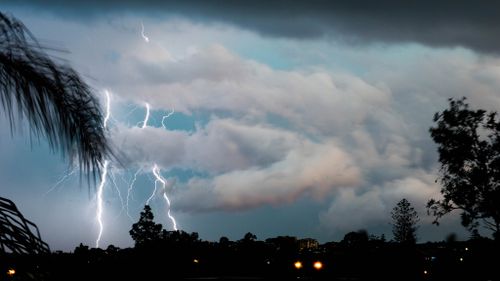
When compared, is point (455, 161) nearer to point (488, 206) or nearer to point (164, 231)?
point (488, 206)

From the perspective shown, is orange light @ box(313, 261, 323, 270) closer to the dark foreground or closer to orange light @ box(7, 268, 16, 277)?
the dark foreground

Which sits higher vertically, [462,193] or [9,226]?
[462,193]

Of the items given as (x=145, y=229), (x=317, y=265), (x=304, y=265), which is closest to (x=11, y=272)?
(x=317, y=265)

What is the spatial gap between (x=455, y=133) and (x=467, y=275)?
11.0 m

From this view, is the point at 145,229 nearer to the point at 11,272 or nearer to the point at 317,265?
the point at 317,265

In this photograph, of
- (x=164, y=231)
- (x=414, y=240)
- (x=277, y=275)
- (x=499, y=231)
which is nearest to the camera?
(x=277, y=275)

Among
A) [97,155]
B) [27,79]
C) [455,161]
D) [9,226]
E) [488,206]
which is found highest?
[455,161]

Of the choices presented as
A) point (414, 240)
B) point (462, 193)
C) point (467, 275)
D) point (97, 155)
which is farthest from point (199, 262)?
point (414, 240)

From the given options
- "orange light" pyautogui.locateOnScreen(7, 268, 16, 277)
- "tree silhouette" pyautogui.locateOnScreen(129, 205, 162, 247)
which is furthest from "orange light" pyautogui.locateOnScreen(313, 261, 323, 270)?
"tree silhouette" pyautogui.locateOnScreen(129, 205, 162, 247)

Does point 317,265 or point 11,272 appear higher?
point 317,265

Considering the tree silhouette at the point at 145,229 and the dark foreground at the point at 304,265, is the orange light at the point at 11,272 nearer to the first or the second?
the dark foreground at the point at 304,265

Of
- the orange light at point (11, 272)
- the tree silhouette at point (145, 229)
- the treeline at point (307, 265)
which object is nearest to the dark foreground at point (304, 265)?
the treeline at point (307, 265)

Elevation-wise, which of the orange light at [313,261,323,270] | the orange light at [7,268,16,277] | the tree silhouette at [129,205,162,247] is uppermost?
the tree silhouette at [129,205,162,247]

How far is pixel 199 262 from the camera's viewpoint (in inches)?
949
